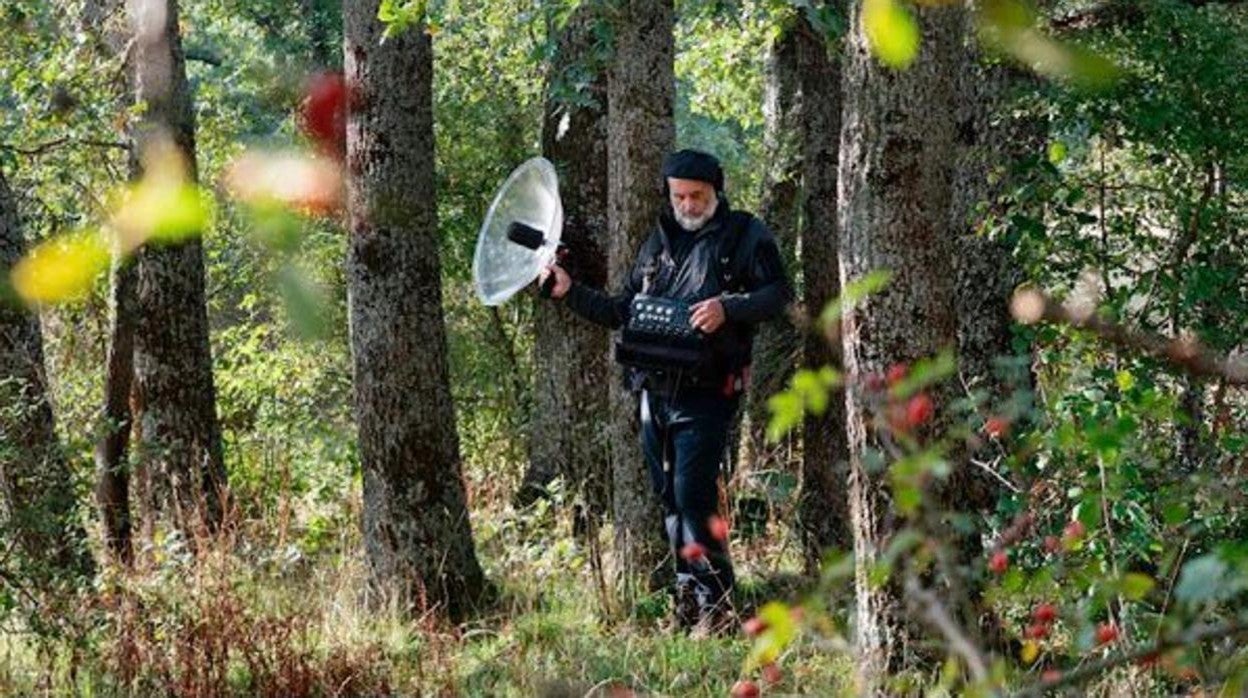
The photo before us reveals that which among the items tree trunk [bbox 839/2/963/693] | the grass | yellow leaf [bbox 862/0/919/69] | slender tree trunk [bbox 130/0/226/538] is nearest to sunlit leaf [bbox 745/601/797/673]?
yellow leaf [bbox 862/0/919/69]

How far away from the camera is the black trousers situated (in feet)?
21.6

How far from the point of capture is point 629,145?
7086 millimetres

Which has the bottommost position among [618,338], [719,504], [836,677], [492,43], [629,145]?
[836,677]

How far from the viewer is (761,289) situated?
20.9 feet

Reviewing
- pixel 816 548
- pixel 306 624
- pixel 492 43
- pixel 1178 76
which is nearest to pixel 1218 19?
pixel 1178 76

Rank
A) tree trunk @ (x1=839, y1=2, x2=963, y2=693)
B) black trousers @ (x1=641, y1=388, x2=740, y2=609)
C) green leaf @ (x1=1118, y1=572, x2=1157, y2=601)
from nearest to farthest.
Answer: green leaf @ (x1=1118, y1=572, x2=1157, y2=601) < tree trunk @ (x1=839, y1=2, x2=963, y2=693) < black trousers @ (x1=641, y1=388, x2=740, y2=609)

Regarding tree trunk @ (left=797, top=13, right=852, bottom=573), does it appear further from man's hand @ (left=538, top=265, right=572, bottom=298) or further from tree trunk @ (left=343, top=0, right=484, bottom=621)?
man's hand @ (left=538, top=265, right=572, bottom=298)

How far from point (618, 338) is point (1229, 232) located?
8.24ft

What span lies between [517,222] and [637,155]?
25.9 inches

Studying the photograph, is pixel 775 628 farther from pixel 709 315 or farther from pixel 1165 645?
pixel 709 315

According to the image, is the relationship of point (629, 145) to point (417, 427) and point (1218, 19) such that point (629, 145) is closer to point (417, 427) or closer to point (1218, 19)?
point (417, 427)

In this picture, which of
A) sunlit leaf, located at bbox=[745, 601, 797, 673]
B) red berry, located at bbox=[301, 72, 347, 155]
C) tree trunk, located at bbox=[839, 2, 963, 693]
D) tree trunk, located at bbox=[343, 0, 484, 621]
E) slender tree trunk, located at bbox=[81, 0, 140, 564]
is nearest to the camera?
red berry, located at bbox=[301, 72, 347, 155]

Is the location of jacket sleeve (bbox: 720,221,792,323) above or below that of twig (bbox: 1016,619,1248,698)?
Result: above

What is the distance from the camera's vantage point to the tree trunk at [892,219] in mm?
5062
